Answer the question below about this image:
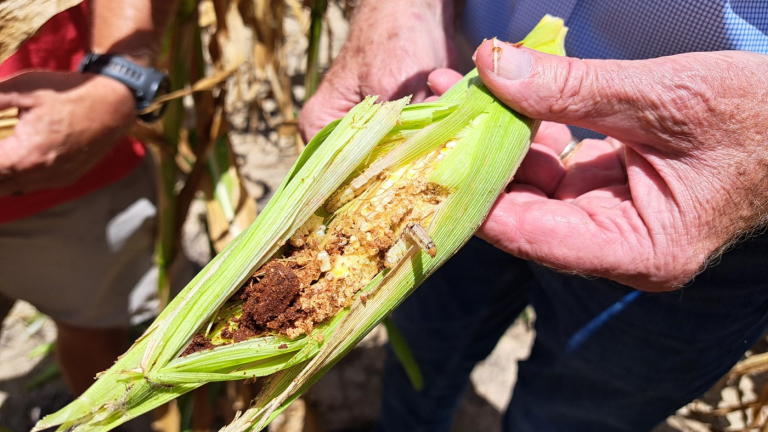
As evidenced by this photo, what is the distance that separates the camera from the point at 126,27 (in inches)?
60.7

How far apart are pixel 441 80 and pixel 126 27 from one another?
1.03 m

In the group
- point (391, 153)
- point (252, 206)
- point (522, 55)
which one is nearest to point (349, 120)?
point (391, 153)

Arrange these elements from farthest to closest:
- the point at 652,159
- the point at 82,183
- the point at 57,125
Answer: the point at 82,183
the point at 57,125
the point at 652,159

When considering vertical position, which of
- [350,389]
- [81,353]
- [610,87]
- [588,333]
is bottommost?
[350,389]

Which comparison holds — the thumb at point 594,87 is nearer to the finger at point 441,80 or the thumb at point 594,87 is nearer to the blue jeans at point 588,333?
the finger at point 441,80

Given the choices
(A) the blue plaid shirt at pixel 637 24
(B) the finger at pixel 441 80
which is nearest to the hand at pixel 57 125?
(B) the finger at pixel 441 80

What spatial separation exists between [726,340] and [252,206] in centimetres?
167

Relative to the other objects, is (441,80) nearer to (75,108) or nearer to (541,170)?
(541,170)

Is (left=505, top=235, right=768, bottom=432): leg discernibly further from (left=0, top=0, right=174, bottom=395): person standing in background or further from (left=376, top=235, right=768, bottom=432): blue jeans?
(left=0, top=0, right=174, bottom=395): person standing in background

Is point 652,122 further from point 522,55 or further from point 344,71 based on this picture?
point 344,71

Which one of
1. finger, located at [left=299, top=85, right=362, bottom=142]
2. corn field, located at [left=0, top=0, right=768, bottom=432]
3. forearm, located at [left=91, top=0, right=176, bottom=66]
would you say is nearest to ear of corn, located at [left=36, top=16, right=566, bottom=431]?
corn field, located at [left=0, top=0, right=768, bottom=432]

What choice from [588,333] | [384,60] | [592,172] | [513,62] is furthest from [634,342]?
[384,60]

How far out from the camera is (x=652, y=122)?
107 cm

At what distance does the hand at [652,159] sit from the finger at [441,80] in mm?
Answer: 291
